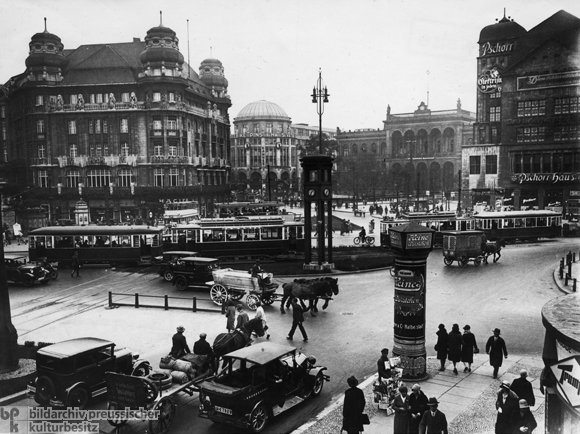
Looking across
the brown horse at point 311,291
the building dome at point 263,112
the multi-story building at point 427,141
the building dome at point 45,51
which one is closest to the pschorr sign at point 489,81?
the multi-story building at point 427,141

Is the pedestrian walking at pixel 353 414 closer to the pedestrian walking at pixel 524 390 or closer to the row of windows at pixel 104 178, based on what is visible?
the pedestrian walking at pixel 524 390

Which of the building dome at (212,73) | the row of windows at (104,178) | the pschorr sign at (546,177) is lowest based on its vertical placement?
the pschorr sign at (546,177)

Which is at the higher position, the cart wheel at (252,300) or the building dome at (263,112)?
the building dome at (263,112)

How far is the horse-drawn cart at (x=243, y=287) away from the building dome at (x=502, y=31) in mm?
60608

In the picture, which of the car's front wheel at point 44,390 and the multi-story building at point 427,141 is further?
the multi-story building at point 427,141

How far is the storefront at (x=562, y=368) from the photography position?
22.3ft

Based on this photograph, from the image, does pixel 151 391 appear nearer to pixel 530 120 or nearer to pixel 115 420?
pixel 115 420

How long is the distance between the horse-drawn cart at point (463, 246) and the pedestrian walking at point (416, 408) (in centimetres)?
2242

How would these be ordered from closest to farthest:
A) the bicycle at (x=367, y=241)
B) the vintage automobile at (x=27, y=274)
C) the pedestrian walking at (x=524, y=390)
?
the pedestrian walking at (x=524, y=390)
the vintage automobile at (x=27, y=274)
the bicycle at (x=367, y=241)

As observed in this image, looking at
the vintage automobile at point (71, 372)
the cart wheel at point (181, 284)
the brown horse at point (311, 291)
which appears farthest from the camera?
the cart wheel at point (181, 284)

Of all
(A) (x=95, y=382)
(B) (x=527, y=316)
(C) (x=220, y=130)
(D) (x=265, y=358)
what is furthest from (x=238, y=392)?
(C) (x=220, y=130)

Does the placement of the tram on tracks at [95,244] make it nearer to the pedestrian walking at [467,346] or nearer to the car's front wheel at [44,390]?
the car's front wheel at [44,390]

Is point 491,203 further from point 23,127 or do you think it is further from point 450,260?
point 23,127

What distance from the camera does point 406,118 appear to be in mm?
127812
